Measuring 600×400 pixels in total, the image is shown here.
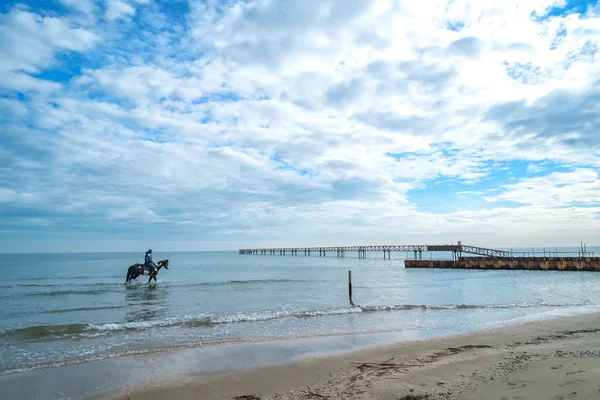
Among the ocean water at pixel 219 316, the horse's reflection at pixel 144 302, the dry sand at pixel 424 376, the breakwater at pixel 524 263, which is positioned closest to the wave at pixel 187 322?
the ocean water at pixel 219 316

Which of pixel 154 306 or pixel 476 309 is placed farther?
pixel 154 306

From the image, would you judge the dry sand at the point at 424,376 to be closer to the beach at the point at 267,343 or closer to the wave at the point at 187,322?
the beach at the point at 267,343

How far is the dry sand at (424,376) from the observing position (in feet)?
22.4

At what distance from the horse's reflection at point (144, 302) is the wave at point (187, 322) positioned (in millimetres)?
1653

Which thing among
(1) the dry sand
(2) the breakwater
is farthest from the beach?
(2) the breakwater

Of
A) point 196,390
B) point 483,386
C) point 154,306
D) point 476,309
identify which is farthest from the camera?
point 154,306

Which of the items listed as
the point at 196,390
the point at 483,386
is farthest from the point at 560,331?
the point at 196,390

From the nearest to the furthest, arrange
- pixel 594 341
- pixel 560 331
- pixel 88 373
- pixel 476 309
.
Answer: pixel 88 373 → pixel 594 341 → pixel 560 331 → pixel 476 309

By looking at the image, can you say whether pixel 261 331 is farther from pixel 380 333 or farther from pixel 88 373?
pixel 88 373

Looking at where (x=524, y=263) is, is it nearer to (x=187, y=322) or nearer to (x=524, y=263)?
(x=524, y=263)

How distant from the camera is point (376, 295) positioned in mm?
24609

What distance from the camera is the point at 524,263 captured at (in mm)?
52875

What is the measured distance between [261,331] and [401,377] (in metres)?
7.24

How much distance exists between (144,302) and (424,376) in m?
18.9
